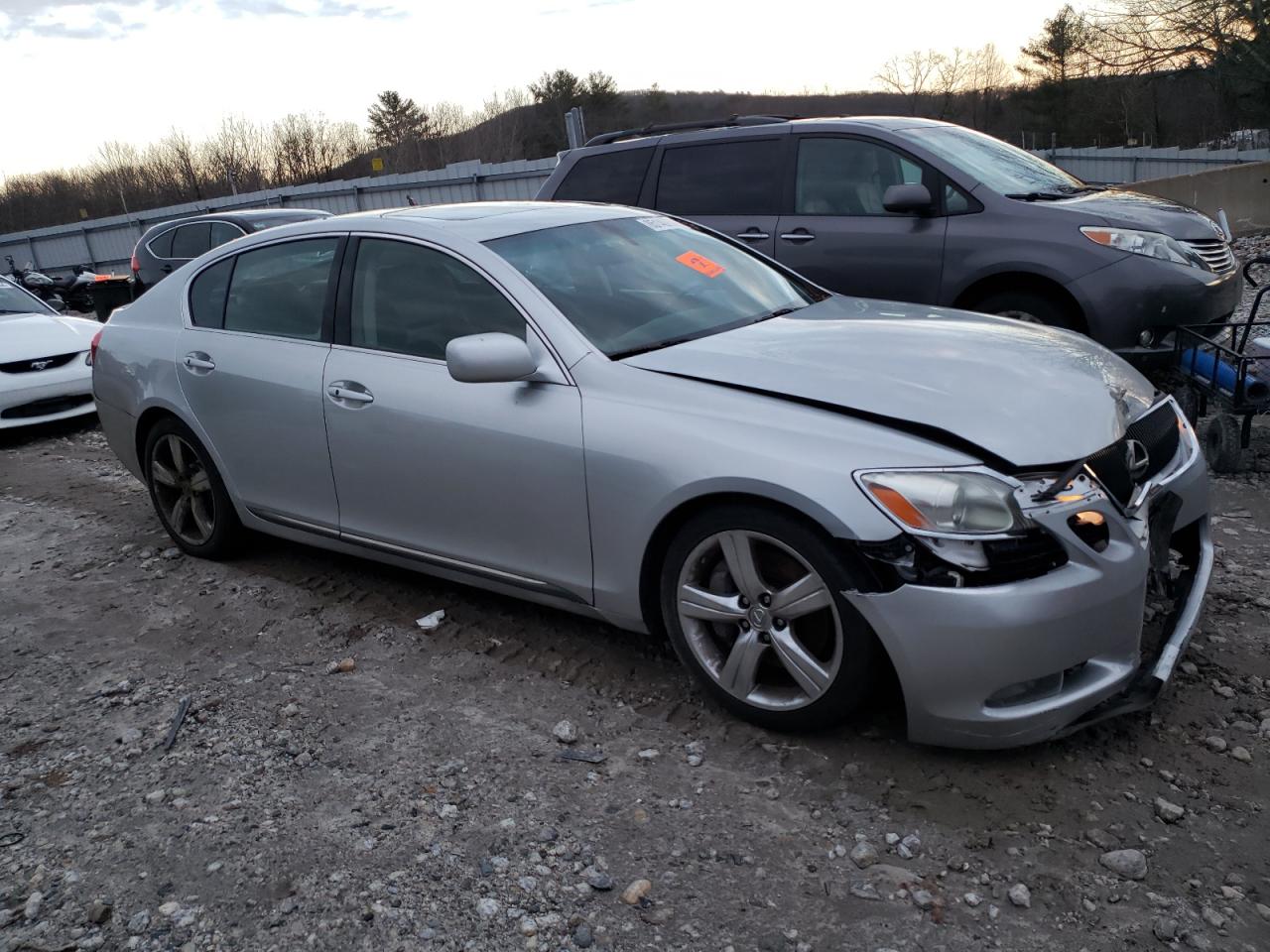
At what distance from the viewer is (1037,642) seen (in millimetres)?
2658

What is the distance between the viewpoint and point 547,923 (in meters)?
2.50

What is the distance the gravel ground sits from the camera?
2.47 m

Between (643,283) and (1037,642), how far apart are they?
77.5 inches

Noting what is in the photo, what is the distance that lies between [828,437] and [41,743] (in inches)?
112

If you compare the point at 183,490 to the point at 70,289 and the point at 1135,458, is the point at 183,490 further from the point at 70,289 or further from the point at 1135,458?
the point at 70,289

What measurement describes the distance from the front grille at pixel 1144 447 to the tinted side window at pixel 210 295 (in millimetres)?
3714

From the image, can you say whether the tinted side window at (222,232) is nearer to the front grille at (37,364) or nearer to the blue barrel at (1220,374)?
the front grille at (37,364)

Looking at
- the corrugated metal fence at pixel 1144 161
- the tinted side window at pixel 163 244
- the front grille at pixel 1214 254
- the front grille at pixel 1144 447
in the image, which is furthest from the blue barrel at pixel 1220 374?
the corrugated metal fence at pixel 1144 161

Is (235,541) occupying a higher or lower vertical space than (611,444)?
lower

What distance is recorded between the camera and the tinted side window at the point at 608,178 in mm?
7457

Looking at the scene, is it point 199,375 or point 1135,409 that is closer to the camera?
point 1135,409

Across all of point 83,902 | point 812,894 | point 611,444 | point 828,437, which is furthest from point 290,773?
point 828,437

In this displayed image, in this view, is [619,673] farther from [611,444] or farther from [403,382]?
[403,382]

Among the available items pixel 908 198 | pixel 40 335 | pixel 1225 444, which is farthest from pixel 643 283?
pixel 40 335
